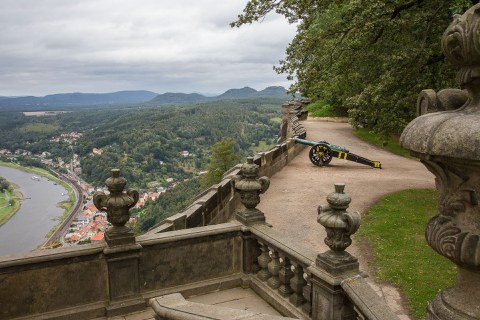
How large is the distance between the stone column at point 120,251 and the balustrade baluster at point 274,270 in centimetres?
162

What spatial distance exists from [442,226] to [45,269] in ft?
13.8

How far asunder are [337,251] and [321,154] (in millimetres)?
12581

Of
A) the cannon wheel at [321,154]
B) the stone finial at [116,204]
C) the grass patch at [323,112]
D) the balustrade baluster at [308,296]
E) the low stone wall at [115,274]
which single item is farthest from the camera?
the grass patch at [323,112]

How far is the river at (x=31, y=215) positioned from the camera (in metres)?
49.2

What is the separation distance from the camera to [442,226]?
2.20 m

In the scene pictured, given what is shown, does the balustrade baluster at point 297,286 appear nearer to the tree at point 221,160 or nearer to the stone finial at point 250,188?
the stone finial at point 250,188

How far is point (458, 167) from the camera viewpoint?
209 cm

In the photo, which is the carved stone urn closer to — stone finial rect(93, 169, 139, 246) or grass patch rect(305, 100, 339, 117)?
stone finial rect(93, 169, 139, 246)

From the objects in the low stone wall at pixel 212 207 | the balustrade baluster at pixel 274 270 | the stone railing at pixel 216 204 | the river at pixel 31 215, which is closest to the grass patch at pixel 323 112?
the stone railing at pixel 216 204

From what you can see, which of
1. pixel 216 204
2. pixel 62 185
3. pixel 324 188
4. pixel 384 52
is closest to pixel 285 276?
pixel 216 204

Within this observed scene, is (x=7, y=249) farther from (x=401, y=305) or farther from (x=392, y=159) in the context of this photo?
(x=401, y=305)

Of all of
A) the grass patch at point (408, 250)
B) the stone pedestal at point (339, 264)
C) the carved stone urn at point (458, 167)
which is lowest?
the grass patch at point (408, 250)

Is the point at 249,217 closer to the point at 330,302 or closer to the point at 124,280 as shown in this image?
the point at 124,280

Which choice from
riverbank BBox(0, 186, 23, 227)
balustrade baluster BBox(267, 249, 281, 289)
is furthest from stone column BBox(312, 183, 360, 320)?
riverbank BBox(0, 186, 23, 227)
